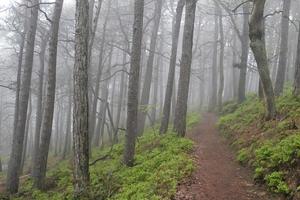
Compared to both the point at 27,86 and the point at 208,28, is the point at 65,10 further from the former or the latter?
the point at 208,28

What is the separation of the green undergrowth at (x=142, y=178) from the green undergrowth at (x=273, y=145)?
182cm

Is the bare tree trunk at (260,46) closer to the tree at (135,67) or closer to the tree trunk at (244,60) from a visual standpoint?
the tree at (135,67)

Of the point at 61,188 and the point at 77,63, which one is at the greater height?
the point at 77,63

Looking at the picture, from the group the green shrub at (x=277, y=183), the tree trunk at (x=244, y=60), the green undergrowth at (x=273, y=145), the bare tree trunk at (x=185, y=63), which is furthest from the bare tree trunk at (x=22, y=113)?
the tree trunk at (x=244, y=60)

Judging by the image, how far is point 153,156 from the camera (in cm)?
1211

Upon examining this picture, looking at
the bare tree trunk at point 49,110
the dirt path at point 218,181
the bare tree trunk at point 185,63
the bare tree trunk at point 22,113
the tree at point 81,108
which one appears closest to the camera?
the dirt path at point 218,181

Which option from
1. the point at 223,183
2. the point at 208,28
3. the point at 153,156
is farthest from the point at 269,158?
the point at 208,28

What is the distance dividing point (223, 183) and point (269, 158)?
1.45 meters

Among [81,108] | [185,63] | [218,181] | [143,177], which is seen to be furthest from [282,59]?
[81,108]

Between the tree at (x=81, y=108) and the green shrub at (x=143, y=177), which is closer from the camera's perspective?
the green shrub at (x=143, y=177)

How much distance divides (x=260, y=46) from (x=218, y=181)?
215 inches

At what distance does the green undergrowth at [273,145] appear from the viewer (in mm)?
7629

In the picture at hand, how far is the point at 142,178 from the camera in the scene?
9.91 m

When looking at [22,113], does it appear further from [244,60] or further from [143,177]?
[244,60]
